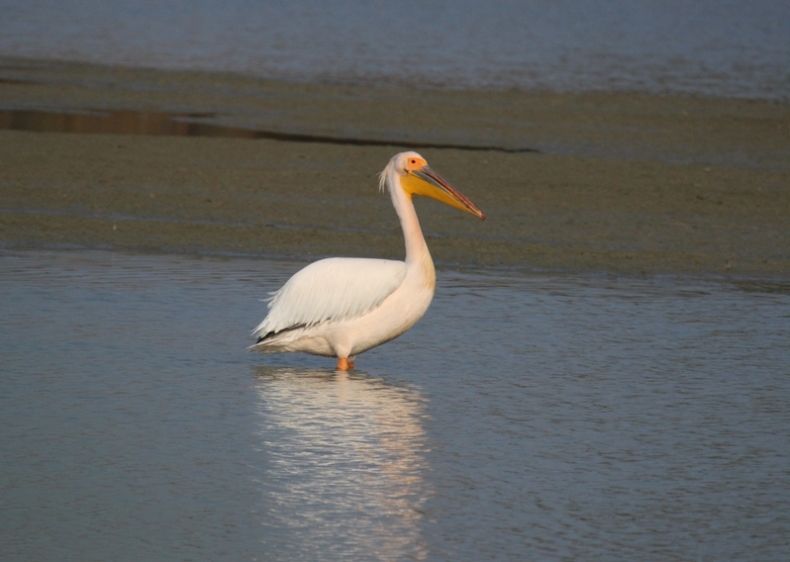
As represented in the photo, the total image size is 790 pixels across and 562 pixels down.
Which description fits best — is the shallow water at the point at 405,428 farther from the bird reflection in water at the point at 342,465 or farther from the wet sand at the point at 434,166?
the wet sand at the point at 434,166

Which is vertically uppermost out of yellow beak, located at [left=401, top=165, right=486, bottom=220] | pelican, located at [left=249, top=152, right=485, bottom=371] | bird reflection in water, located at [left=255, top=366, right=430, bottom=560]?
yellow beak, located at [left=401, top=165, right=486, bottom=220]

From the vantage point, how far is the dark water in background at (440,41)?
18594mm

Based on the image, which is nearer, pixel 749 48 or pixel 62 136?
pixel 62 136

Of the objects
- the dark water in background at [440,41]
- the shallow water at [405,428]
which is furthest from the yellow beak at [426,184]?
the dark water in background at [440,41]

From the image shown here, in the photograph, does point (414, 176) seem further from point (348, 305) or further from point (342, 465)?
point (342, 465)

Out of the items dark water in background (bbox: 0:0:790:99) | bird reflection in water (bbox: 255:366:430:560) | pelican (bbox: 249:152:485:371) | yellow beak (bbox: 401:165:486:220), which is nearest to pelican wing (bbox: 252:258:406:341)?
pelican (bbox: 249:152:485:371)

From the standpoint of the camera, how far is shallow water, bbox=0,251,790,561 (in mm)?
4230

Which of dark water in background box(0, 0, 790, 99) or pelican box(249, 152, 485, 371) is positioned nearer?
pelican box(249, 152, 485, 371)

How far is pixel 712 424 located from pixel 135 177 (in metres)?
6.68

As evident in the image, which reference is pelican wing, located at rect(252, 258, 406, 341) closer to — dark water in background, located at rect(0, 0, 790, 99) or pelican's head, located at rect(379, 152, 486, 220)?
pelican's head, located at rect(379, 152, 486, 220)

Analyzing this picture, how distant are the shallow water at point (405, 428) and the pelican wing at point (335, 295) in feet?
0.80

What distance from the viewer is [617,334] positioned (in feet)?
23.1

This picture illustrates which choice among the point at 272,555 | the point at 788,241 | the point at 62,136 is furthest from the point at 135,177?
the point at 272,555

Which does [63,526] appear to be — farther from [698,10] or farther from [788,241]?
[698,10]
